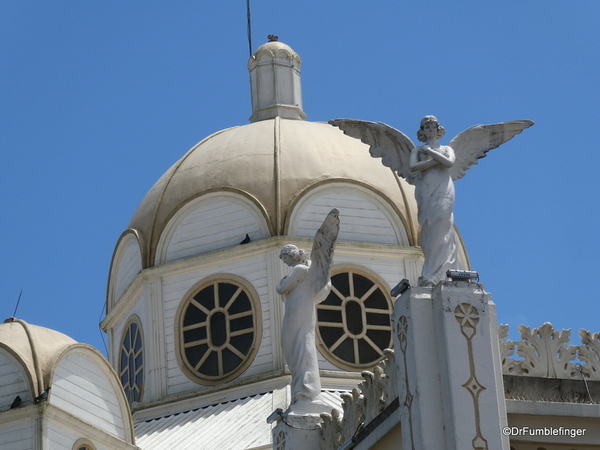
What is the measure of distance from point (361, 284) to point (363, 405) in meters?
12.5

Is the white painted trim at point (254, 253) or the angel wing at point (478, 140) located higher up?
the white painted trim at point (254, 253)

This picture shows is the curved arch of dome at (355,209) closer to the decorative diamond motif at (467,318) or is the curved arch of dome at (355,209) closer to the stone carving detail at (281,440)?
the stone carving detail at (281,440)

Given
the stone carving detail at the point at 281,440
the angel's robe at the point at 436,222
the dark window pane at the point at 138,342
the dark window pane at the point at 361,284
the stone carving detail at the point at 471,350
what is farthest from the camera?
the dark window pane at the point at 138,342

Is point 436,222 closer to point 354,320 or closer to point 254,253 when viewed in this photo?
point 354,320

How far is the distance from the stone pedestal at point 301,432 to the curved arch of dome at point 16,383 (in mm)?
7488

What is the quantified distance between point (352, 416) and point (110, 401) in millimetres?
9527

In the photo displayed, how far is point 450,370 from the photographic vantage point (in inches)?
757

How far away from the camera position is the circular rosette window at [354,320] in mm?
Result: 33406

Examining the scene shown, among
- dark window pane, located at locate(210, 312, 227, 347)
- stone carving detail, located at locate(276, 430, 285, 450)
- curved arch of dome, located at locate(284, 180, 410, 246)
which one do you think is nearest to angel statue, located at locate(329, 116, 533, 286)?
stone carving detail, located at locate(276, 430, 285, 450)

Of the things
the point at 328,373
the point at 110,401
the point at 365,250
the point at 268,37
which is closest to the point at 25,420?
the point at 110,401

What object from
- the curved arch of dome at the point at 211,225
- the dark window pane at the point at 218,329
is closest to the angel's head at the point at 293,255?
the dark window pane at the point at 218,329

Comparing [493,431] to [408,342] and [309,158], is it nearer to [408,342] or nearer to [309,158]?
[408,342]

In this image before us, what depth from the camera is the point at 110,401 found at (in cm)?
3044

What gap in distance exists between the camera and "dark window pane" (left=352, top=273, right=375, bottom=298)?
34.1m
